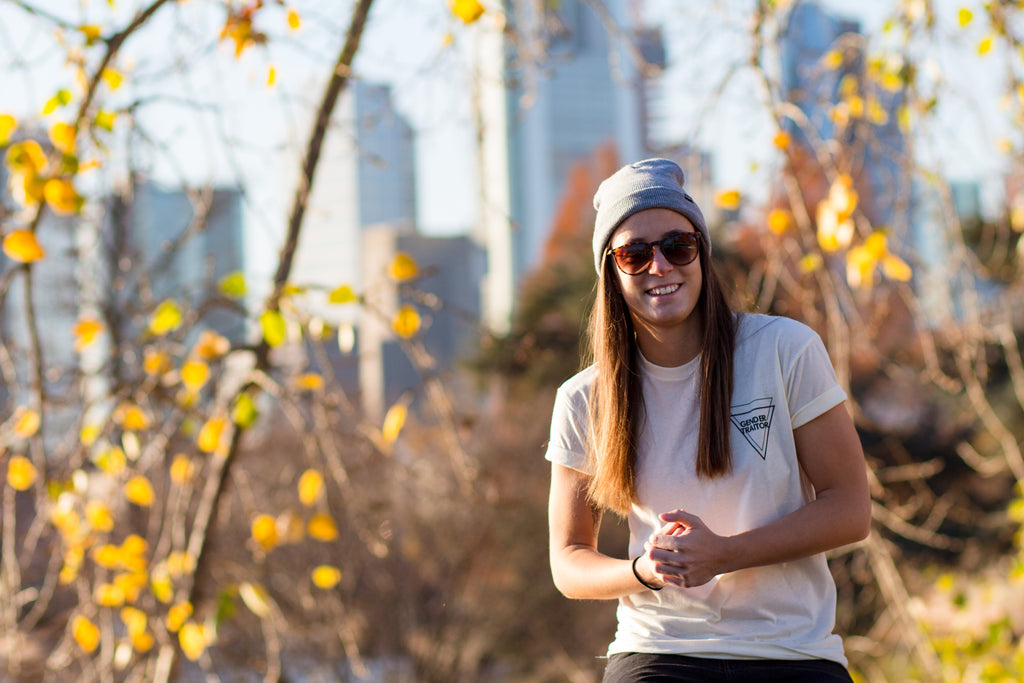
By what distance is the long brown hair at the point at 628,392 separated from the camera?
4.75 feet

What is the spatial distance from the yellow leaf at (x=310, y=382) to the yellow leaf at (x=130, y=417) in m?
0.42

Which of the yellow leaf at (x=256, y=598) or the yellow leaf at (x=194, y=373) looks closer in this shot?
the yellow leaf at (x=256, y=598)

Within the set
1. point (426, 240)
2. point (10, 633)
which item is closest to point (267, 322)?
point (10, 633)

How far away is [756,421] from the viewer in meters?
1.45

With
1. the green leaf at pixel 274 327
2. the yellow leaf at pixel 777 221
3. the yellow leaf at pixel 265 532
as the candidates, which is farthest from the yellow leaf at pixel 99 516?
the yellow leaf at pixel 777 221

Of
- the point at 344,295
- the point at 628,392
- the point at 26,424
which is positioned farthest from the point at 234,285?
the point at 628,392

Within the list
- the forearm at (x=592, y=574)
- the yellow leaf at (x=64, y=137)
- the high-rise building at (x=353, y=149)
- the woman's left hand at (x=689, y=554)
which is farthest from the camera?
the high-rise building at (x=353, y=149)

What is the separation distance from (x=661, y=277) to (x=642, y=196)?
0.12m

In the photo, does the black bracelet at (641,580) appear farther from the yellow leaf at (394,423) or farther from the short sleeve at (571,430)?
the yellow leaf at (394,423)

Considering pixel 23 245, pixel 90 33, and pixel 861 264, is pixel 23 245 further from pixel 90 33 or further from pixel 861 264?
pixel 861 264

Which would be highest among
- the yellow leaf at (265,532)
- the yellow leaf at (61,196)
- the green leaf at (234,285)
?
the yellow leaf at (61,196)

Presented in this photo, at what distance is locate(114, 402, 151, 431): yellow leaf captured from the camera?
8.30ft

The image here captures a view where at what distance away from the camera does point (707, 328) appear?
1.51 metres

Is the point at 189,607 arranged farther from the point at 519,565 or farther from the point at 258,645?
the point at 519,565
